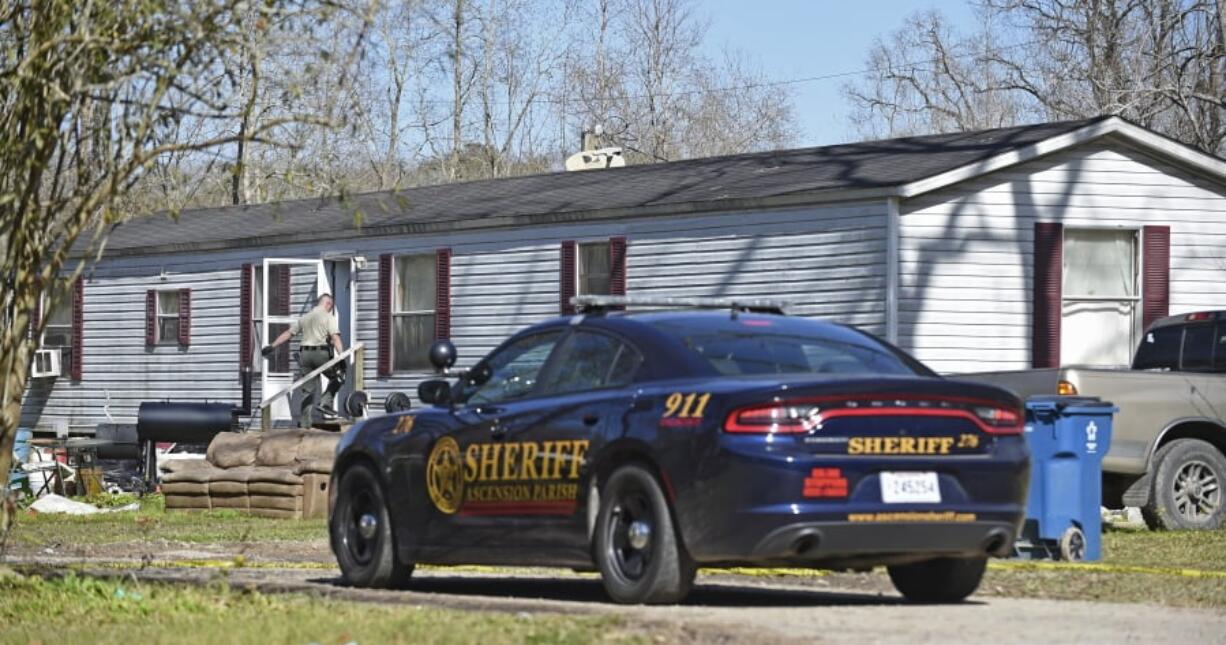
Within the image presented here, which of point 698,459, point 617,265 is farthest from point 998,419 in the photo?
point 617,265

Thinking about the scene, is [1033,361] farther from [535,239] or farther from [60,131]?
[60,131]

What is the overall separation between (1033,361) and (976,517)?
48.0 ft

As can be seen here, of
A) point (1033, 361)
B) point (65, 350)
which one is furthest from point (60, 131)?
point (65, 350)

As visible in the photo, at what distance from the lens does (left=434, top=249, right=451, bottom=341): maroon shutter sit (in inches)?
1160

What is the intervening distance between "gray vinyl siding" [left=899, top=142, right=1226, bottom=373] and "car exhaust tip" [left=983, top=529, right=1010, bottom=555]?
44.3 ft

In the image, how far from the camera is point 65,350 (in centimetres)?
3703

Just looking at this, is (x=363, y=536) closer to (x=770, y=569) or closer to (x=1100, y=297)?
(x=770, y=569)

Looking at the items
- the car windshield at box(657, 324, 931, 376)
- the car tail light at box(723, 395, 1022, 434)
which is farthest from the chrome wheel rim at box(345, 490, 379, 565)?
the car tail light at box(723, 395, 1022, 434)

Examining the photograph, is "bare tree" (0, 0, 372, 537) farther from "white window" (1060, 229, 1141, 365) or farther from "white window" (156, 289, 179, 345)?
"white window" (156, 289, 179, 345)

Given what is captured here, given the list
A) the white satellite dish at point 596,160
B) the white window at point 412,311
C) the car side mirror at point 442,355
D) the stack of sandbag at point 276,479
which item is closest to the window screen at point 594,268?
the white window at point 412,311

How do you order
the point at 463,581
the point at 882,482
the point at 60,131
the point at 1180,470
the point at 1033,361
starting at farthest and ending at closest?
the point at 1033,361, the point at 1180,470, the point at 463,581, the point at 60,131, the point at 882,482

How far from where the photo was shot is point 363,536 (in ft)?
41.7

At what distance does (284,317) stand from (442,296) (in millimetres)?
3309

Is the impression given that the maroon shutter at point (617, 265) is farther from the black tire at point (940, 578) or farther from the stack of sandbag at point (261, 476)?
the black tire at point (940, 578)
